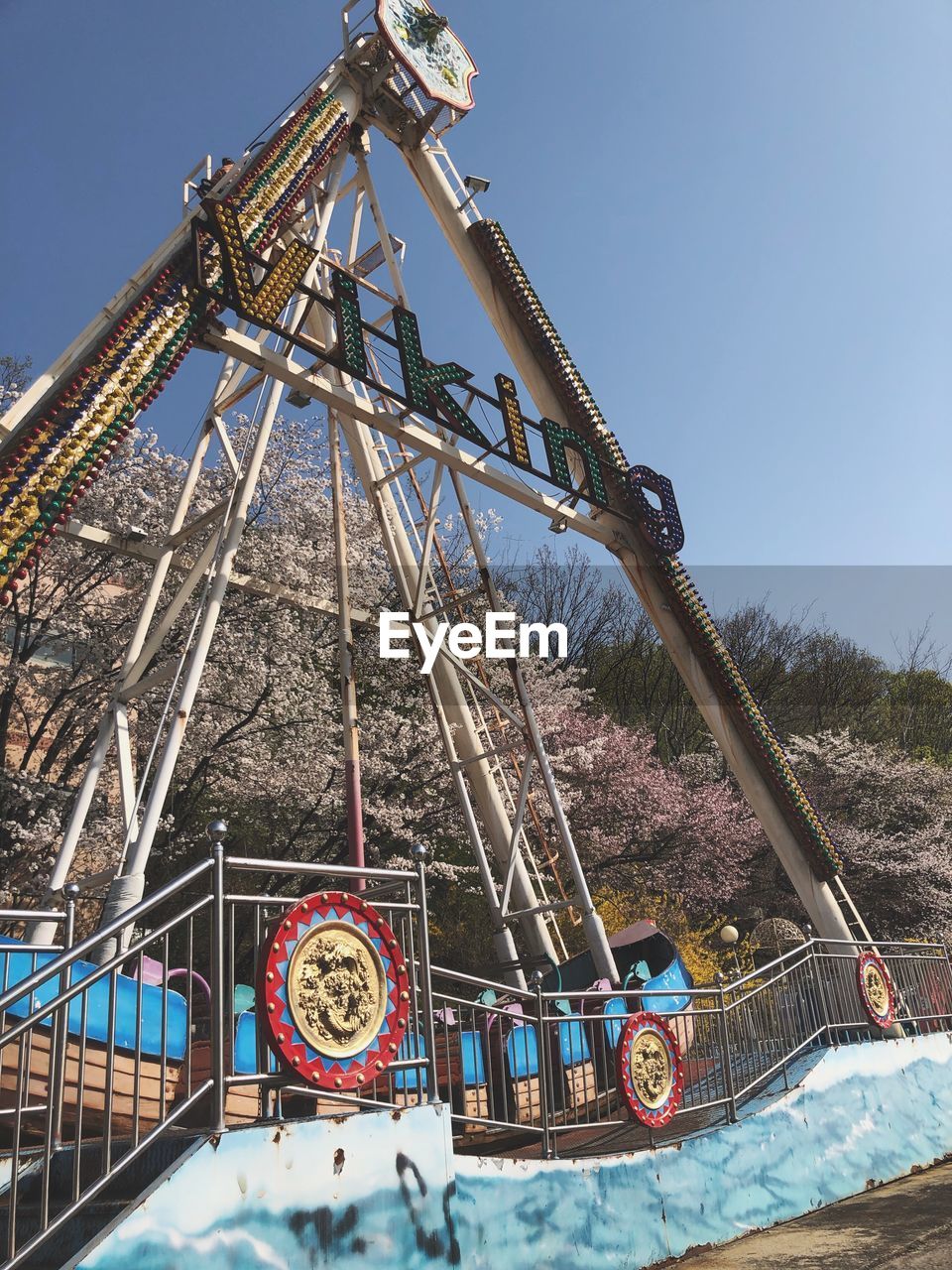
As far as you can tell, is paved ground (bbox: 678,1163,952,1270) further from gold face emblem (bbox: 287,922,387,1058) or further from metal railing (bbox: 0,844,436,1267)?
gold face emblem (bbox: 287,922,387,1058)

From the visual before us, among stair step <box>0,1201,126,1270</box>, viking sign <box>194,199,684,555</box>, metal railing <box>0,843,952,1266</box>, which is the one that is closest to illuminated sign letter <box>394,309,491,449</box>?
viking sign <box>194,199,684,555</box>

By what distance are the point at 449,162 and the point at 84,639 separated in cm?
945

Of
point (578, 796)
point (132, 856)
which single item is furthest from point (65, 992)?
point (578, 796)

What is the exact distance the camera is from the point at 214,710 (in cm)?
1683

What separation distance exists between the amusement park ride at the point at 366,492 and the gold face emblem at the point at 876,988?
0.03m

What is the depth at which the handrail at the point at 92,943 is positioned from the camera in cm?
344

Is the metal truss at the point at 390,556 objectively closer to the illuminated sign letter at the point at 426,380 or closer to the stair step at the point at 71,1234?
the illuminated sign letter at the point at 426,380

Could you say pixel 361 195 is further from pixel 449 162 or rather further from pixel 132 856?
pixel 132 856

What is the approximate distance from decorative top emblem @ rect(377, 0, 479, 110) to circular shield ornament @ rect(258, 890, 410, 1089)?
451 inches

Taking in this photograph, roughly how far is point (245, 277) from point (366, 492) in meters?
4.09

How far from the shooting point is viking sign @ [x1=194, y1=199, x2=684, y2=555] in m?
8.02

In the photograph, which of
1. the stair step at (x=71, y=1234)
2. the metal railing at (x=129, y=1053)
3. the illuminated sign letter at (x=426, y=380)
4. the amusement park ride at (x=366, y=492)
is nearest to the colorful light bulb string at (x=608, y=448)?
the amusement park ride at (x=366, y=492)

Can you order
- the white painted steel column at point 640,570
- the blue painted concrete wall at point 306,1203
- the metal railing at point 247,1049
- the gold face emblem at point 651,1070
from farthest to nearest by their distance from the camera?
1. the white painted steel column at point 640,570
2. the gold face emblem at point 651,1070
3. the metal railing at point 247,1049
4. the blue painted concrete wall at point 306,1203

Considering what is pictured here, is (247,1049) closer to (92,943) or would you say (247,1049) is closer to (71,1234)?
(71,1234)
